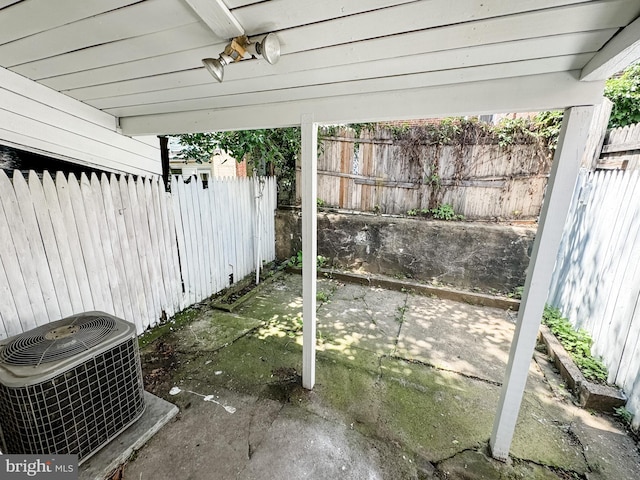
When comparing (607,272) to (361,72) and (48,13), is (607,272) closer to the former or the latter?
(361,72)

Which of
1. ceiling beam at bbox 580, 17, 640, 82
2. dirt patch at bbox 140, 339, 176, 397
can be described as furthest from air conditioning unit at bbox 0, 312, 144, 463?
ceiling beam at bbox 580, 17, 640, 82

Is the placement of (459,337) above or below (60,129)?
below

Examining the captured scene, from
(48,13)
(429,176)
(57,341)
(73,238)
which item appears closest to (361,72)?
(48,13)

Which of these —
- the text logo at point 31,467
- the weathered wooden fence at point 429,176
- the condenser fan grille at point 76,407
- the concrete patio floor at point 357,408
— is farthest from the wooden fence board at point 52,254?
the weathered wooden fence at point 429,176

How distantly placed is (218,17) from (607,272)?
3.94 meters

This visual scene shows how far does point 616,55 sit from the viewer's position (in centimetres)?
108

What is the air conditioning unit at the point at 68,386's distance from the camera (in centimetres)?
144

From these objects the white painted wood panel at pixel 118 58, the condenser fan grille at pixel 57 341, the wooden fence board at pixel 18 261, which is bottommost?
the condenser fan grille at pixel 57 341

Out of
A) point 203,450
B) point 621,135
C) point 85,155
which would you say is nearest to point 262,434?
point 203,450

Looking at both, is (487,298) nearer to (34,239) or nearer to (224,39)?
(224,39)

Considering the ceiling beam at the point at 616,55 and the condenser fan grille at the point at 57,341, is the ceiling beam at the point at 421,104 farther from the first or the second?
the condenser fan grille at the point at 57,341

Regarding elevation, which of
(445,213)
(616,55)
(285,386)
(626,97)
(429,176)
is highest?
(626,97)

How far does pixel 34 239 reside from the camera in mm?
2166

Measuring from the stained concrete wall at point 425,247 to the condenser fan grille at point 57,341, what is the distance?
3967 millimetres
